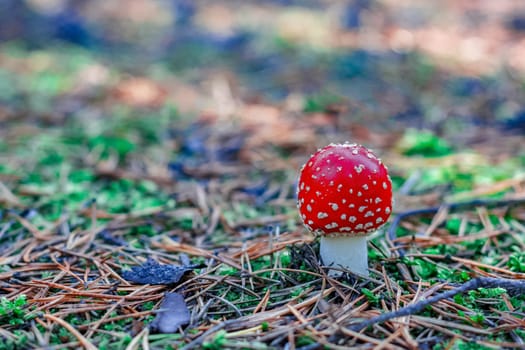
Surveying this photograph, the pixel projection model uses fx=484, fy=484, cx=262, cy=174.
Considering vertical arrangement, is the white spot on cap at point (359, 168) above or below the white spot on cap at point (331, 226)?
above

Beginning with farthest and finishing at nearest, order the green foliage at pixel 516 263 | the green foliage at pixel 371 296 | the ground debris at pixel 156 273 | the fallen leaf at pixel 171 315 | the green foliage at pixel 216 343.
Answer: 1. the green foliage at pixel 516 263
2. the ground debris at pixel 156 273
3. the green foliage at pixel 371 296
4. the fallen leaf at pixel 171 315
5. the green foliage at pixel 216 343

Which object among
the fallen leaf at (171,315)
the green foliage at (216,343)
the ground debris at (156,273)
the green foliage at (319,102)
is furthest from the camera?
the green foliage at (319,102)

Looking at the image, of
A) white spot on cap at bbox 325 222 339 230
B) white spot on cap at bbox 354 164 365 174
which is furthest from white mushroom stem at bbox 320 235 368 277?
white spot on cap at bbox 354 164 365 174

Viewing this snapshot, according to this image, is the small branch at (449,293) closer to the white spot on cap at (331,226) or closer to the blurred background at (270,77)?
the white spot on cap at (331,226)

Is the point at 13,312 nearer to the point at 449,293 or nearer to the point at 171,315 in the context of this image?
the point at 171,315

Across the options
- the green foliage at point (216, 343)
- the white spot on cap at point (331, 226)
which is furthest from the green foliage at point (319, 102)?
the green foliage at point (216, 343)

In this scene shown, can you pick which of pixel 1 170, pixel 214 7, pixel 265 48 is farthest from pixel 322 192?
pixel 214 7
